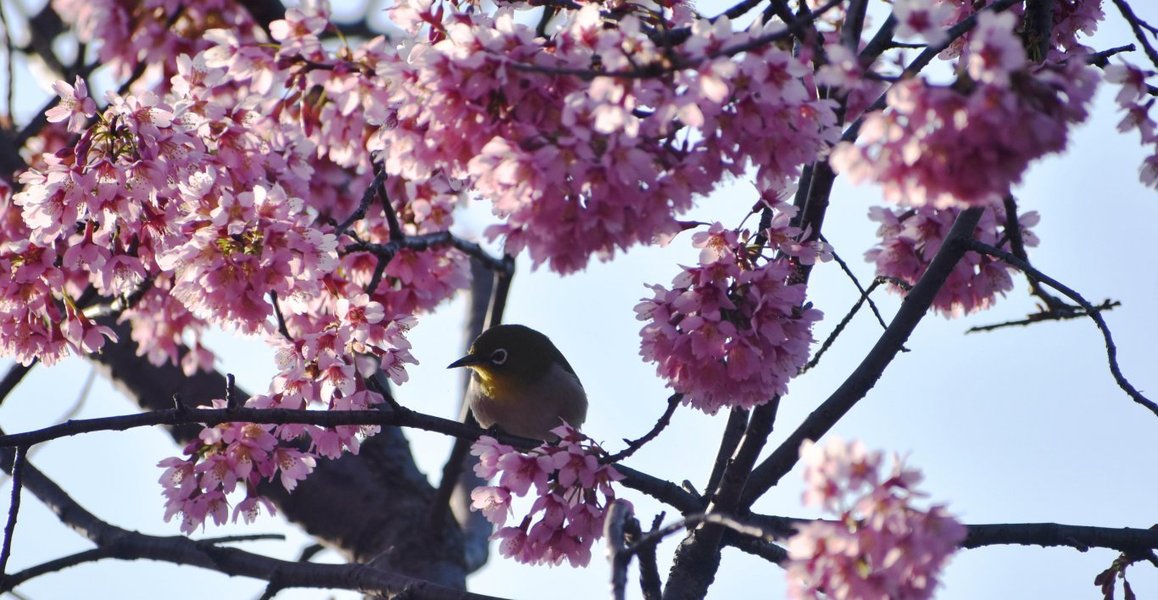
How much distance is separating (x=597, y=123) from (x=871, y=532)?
3.38 feet

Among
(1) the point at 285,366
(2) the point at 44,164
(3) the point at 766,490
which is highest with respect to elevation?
(2) the point at 44,164

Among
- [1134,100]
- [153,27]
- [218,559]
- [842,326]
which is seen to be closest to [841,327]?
[842,326]

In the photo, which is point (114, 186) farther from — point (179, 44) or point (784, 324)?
point (179, 44)

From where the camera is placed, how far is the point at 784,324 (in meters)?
3.62

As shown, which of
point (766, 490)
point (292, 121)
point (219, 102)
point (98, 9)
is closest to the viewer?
point (292, 121)

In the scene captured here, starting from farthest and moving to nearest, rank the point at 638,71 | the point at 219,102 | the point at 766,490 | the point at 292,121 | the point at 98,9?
the point at 98,9, the point at 219,102, the point at 766,490, the point at 292,121, the point at 638,71

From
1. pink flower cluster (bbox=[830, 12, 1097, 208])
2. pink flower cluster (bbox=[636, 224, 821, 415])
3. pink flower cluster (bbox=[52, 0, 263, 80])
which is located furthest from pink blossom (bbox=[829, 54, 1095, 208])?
pink flower cluster (bbox=[52, 0, 263, 80])

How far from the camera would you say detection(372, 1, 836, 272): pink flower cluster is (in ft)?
8.77

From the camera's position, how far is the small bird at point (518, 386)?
6.01m

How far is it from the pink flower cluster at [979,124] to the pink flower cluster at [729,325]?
1132 mm

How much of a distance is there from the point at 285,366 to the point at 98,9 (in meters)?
3.56

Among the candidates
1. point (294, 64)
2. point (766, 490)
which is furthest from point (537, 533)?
point (294, 64)

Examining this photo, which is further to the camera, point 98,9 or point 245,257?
point 98,9

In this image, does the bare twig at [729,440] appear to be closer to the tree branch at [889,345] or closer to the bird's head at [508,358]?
the tree branch at [889,345]
